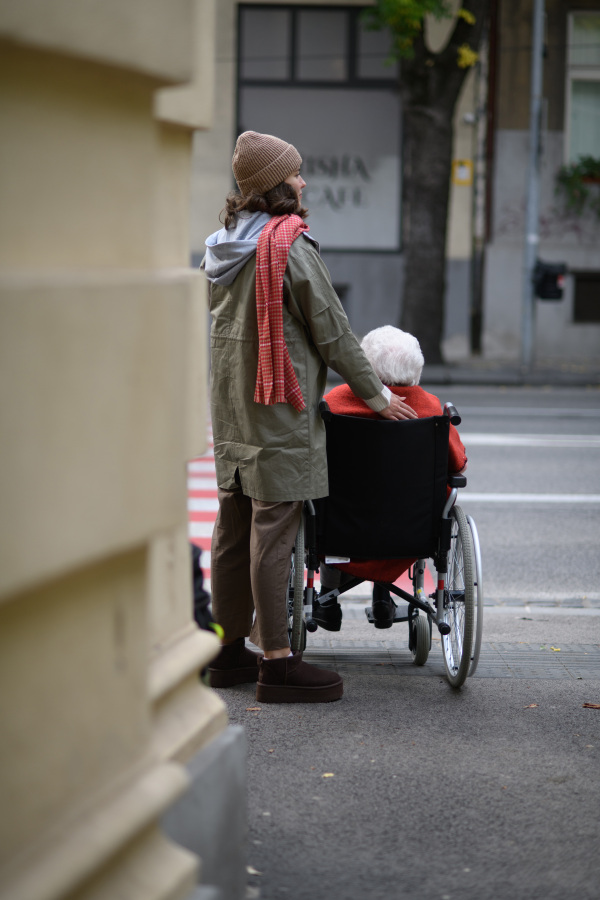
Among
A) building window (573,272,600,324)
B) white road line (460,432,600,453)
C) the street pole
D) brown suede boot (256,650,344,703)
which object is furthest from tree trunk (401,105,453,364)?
brown suede boot (256,650,344,703)

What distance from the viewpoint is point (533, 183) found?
58.8 feet

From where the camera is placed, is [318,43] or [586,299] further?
[586,299]

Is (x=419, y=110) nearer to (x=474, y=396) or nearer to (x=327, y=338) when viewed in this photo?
(x=474, y=396)

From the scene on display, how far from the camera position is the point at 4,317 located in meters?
1.62

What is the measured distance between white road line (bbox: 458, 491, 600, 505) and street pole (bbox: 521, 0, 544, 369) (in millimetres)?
9829

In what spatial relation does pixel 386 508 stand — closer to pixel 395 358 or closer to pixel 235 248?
pixel 395 358

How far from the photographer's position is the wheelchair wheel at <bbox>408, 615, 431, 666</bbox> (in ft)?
14.8

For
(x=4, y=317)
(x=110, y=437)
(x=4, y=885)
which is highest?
(x=4, y=317)

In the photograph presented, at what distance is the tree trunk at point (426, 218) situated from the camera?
1734 cm

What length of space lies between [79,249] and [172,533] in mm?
778

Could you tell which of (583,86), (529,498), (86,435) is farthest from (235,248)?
(583,86)

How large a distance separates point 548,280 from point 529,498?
9.78 m

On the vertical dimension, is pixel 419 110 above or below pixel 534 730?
above

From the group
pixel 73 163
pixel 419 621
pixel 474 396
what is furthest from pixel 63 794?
pixel 474 396
